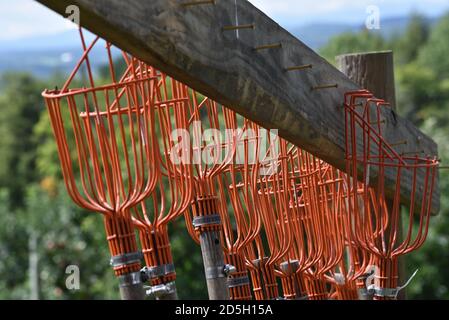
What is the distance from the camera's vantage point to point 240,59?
2.85 meters

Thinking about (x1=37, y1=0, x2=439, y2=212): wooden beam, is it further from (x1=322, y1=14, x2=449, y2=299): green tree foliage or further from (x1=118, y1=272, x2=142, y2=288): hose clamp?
(x1=322, y1=14, x2=449, y2=299): green tree foliage

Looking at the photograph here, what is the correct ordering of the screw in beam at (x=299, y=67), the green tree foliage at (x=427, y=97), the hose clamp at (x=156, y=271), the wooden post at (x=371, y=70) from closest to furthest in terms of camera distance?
the hose clamp at (x=156, y=271) < the screw in beam at (x=299, y=67) < the wooden post at (x=371, y=70) < the green tree foliage at (x=427, y=97)

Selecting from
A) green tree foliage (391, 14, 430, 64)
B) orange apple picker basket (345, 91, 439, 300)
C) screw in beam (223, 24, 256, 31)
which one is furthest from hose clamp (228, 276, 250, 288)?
green tree foliage (391, 14, 430, 64)

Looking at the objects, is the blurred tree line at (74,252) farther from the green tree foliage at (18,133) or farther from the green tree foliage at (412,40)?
the green tree foliage at (412,40)

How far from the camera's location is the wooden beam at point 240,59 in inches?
96.4

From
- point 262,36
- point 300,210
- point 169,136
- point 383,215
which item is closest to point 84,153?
point 169,136

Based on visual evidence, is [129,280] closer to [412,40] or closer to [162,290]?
Result: [162,290]

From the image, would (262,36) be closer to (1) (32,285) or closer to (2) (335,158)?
(2) (335,158)

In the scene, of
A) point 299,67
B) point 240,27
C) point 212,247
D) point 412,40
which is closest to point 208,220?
point 212,247

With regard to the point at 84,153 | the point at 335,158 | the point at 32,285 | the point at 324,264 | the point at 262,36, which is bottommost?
the point at 32,285

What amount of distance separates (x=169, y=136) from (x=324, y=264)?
1.12m

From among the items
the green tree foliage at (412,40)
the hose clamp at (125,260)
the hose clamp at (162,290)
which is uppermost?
the hose clamp at (125,260)

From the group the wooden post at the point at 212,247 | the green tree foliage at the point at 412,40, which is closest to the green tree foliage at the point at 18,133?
the green tree foliage at the point at 412,40
